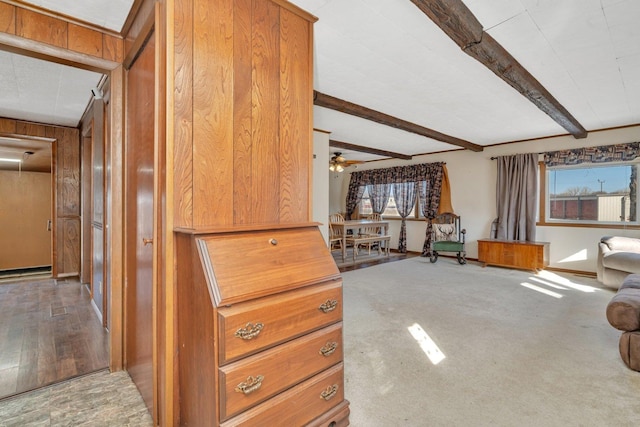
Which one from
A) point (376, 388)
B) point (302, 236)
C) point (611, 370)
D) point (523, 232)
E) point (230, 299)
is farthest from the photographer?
point (523, 232)

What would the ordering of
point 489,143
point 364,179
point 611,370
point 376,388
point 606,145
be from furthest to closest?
point 364,179 → point 489,143 → point 606,145 → point 611,370 → point 376,388

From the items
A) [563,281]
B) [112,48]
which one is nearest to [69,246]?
[112,48]

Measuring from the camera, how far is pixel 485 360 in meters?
2.15

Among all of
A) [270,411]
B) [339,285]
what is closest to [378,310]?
[339,285]

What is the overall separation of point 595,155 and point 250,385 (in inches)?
233

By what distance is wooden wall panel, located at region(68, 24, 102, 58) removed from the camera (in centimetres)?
172

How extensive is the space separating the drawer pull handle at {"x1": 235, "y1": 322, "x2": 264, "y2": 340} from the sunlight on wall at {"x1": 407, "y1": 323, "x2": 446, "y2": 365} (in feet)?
5.13

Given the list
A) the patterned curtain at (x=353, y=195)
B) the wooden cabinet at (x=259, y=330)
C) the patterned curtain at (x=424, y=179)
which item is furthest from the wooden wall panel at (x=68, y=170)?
the patterned curtain at (x=424, y=179)

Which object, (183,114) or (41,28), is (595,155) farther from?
(41,28)

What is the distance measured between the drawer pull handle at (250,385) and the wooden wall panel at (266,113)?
26.6 inches

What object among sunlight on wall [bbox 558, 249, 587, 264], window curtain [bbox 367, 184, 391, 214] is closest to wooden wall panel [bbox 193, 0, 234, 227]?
sunlight on wall [bbox 558, 249, 587, 264]

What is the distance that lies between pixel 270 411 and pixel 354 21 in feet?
7.01

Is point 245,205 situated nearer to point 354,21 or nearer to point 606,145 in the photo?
point 354,21

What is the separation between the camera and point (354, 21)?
192 cm
